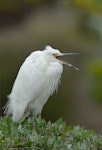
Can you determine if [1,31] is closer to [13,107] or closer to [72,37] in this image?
[72,37]

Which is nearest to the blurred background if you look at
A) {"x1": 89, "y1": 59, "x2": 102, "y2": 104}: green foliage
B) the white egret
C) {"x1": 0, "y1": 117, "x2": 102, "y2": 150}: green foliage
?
{"x1": 89, "y1": 59, "x2": 102, "y2": 104}: green foliage

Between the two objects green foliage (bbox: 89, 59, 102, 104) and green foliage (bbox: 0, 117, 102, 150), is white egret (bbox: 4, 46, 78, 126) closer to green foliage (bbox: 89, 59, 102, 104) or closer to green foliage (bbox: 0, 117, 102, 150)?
green foliage (bbox: 0, 117, 102, 150)

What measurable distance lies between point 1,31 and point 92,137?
11.5 metres

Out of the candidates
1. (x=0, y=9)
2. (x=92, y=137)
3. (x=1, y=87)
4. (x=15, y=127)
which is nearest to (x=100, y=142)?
(x=92, y=137)

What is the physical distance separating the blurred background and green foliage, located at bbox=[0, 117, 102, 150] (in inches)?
288

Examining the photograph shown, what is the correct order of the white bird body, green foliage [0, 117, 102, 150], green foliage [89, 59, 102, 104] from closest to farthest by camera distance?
1. green foliage [0, 117, 102, 150]
2. the white bird body
3. green foliage [89, 59, 102, 104]

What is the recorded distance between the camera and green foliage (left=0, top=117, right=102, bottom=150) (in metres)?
7.19

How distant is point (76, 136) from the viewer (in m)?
7.91

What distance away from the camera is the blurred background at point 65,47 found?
1653cm

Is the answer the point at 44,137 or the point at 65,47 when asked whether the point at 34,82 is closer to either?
the point at 44,137

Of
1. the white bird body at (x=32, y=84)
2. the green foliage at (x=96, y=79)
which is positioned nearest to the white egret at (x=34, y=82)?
the white bird body at (x=32, y=84)

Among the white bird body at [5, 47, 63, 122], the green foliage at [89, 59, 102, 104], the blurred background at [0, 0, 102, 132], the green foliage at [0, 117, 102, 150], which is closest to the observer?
the green foliage at [0, 117, 102, 150]

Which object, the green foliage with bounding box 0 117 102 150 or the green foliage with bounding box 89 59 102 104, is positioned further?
the green foliage with bounding box 89 59 102 104

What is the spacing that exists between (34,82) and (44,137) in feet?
5.26
